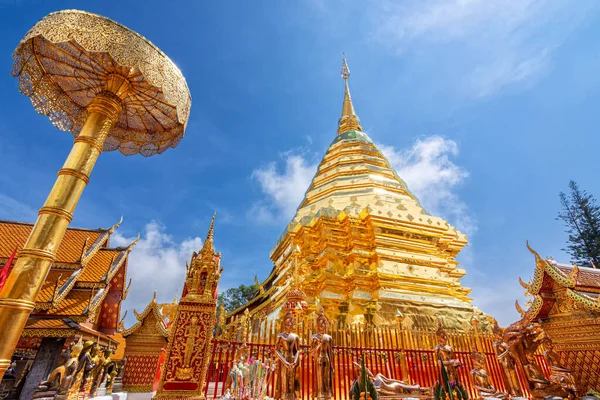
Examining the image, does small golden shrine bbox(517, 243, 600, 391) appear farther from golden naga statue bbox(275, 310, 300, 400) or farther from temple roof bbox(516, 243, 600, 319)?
golden naga statue bbox(275, 310, 300, 400)

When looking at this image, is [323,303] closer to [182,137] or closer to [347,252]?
[347,252]

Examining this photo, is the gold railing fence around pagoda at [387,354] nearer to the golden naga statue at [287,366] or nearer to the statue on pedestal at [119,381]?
the golden naga statue at [287,366]

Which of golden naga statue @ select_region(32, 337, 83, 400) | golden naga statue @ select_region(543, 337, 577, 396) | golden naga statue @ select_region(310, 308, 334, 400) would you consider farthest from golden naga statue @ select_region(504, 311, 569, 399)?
golden naga statue @ select_region(32, 337, 83, 400)

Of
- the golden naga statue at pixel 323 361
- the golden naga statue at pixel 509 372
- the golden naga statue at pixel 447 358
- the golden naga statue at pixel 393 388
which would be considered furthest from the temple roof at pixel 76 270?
the golden naga statue at pixel 509 372

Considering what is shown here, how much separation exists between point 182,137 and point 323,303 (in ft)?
20.4

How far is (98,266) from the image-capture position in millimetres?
11602

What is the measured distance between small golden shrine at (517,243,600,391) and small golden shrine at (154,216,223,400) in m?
6.16

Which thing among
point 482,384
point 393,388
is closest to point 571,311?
point 482,384

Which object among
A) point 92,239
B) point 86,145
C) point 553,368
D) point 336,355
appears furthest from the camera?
point 92,239

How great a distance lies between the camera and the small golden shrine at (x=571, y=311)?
563 centimetres

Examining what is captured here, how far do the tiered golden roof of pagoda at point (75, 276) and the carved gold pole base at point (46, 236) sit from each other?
21.9 ft

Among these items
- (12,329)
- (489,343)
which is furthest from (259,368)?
(489,343)

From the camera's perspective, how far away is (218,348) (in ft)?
18.4

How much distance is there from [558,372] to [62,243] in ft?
47.8
